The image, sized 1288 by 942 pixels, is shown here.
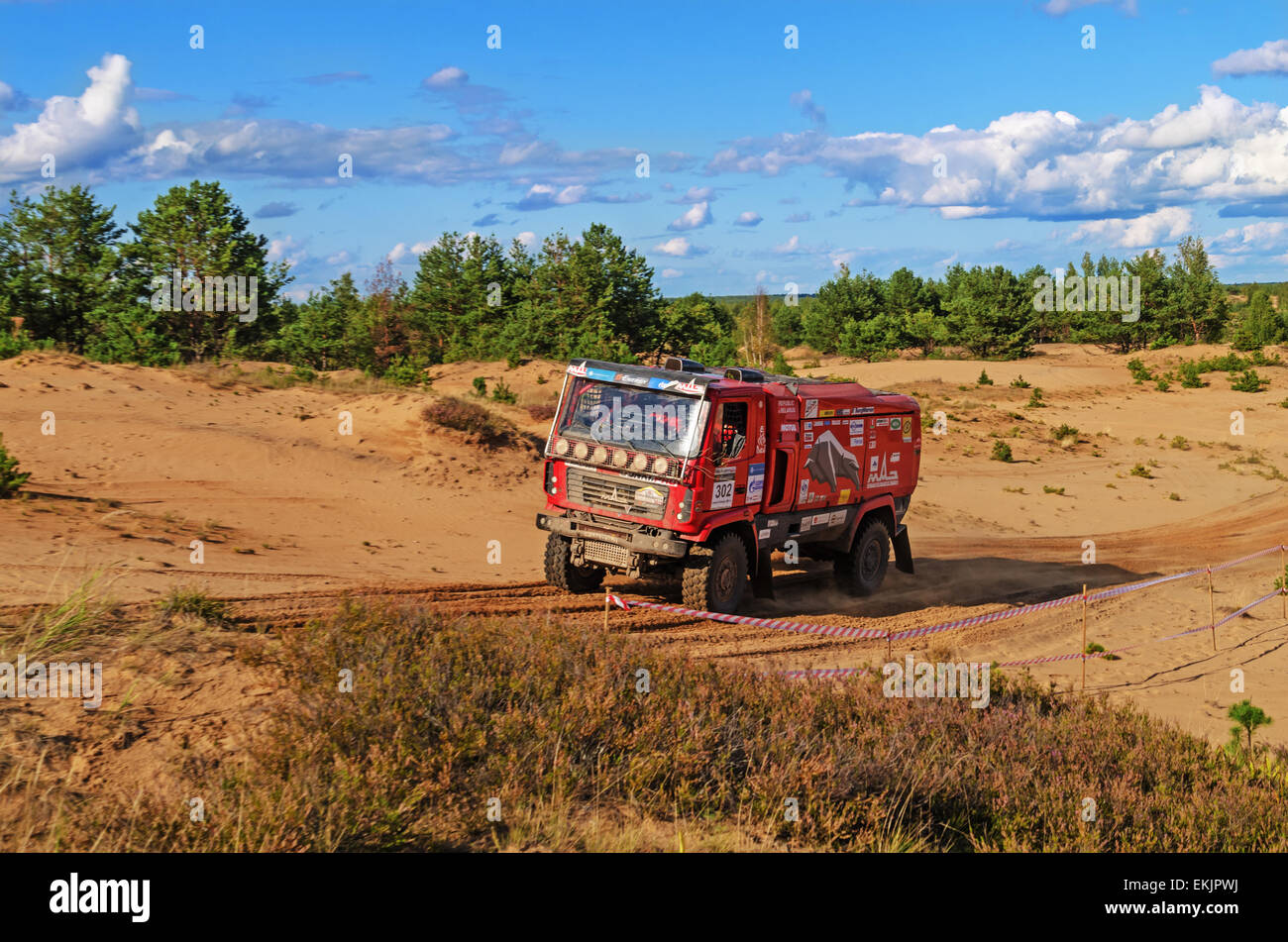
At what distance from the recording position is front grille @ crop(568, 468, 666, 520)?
488 inches

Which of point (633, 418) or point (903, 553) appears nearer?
point (633, 418)

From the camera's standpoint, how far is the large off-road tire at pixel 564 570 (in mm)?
13711

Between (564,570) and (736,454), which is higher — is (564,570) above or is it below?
below

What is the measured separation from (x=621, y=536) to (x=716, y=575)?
53.7 inches

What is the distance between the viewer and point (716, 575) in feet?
41.8

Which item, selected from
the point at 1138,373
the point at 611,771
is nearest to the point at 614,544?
the point at 611,771

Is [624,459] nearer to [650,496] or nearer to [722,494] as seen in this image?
[650,496]

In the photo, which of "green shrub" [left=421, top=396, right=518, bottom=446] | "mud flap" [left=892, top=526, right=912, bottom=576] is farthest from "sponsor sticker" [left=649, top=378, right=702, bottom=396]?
"green shrub" [left=421, top=396, right=518, bottom=446]

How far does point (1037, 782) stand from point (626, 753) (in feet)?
9.55

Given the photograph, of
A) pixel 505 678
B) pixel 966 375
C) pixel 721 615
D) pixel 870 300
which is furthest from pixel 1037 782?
pixel 870 300

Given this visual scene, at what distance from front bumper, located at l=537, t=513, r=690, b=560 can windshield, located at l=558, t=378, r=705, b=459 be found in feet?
3.58

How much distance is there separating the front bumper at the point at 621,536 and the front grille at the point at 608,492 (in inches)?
10.1

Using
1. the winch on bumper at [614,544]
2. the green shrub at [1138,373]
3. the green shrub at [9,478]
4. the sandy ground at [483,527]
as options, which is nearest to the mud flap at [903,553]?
the sandy ground at [483,527]

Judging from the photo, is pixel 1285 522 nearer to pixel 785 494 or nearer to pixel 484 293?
pixel 785 494
